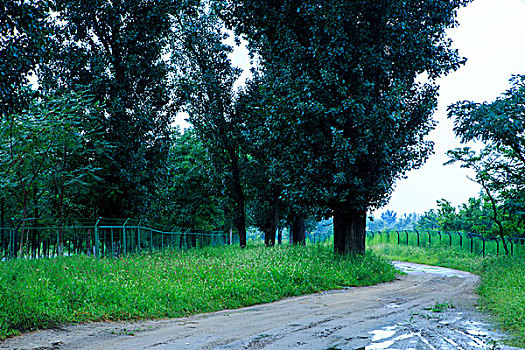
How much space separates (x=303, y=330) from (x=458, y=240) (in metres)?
32.0

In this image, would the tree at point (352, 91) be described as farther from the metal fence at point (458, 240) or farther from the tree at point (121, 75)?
the metal fence at point (458, 240)

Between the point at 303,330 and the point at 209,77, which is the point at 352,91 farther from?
the point at 209,77

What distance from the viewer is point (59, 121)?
58.2ft

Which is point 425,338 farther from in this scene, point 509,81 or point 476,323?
point 509,81

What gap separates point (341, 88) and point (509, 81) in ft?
23.8

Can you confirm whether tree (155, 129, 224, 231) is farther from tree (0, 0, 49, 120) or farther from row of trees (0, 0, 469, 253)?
tree (0, 0, 49, 120)

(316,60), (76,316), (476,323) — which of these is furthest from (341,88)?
(76,316)

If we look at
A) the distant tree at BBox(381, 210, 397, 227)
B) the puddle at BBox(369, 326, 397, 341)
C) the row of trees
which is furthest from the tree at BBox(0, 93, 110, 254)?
the distant tree at BBox(381, 210, 397, 227)

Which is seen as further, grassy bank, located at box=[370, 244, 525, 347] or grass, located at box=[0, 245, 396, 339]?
grass, located at box=[0, 245, 396, 339]

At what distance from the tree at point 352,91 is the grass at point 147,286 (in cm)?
316

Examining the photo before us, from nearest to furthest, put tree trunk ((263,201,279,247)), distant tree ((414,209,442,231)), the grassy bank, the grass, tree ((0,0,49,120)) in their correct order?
the grassy bank → the grass → tree ((0,0,49,120)) → tree trunk ((263,201,279,247)) → distant tree ((414,209,442,231))

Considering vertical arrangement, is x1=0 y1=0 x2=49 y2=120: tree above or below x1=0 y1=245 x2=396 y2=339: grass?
above

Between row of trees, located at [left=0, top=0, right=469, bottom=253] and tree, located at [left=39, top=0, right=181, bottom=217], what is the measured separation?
6 centimetres

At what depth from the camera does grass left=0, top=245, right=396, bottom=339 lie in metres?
9.19
